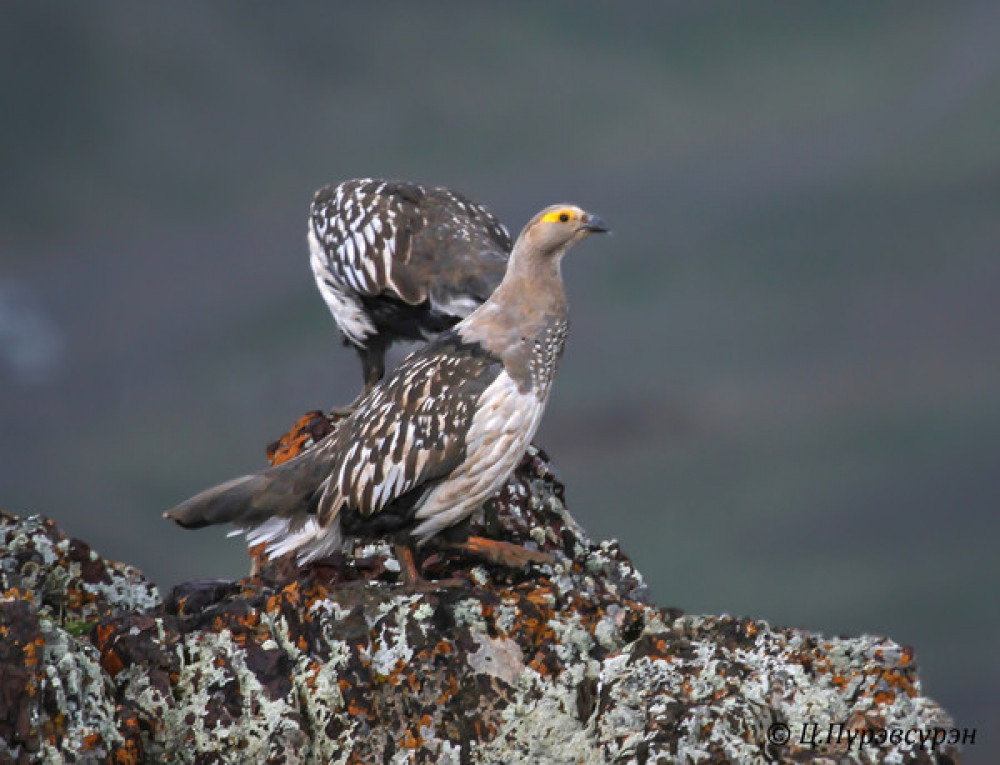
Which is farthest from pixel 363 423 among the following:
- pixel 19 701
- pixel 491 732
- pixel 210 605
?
pixel 19 701

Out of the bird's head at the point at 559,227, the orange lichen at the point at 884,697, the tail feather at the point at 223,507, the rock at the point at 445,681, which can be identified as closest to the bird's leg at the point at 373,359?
the bird's head at the point at 559,227

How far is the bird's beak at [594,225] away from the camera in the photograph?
8.46 meters

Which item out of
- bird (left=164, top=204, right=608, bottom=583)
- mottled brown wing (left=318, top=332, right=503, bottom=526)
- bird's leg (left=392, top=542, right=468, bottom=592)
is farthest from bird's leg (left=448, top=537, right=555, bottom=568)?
mottled brown wing (left=318, top=332, right=503, bottom=526)

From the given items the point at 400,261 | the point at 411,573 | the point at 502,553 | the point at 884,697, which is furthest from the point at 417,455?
the point at 400,261

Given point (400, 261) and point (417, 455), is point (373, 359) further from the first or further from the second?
point (417, 455)

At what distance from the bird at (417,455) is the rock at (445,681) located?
68 centimetres

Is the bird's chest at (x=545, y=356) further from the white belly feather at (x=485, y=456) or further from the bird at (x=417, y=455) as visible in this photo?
the white belly feather at (x=485, y=456)

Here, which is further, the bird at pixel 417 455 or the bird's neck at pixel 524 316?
the bird's neck at pixel 524 316

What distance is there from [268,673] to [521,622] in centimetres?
124

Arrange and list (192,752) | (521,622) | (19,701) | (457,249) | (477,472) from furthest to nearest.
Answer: (457,249) → (477,472) → (521,622) → (192,752) → (19,701)

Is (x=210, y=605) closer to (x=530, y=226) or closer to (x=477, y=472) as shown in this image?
(x=477, y=472)

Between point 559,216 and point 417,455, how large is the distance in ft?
5.58

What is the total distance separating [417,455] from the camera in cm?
774

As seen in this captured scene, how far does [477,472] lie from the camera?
7.80 meters
